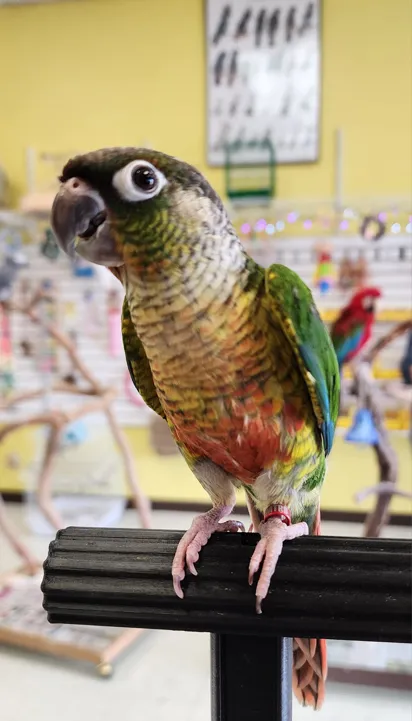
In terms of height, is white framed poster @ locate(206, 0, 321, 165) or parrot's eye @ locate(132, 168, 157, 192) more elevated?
white framed poster @ locate(206, 0, 321, 165)

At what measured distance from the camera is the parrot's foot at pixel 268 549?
401mm

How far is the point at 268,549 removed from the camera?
452 mm

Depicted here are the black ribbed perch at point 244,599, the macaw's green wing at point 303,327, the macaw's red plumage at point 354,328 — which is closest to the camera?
the black ribbed perch at point 244,599

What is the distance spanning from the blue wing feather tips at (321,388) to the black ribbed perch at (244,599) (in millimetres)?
147

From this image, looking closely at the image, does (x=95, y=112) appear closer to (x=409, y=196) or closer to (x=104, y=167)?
(x=409, y=196)

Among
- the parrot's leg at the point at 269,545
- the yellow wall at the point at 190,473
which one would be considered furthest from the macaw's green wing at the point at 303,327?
the yellow wall at the point at 190,473

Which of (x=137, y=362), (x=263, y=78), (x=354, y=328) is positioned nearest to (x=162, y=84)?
(x=263, y=78)

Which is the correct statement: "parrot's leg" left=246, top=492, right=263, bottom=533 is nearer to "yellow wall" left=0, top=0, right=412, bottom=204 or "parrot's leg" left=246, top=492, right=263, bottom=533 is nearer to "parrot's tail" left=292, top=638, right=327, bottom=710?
"parrot's tail" left=292, top=638, right=327, bottom=710

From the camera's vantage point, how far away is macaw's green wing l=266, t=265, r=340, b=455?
51cm

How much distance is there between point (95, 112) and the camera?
2279mm

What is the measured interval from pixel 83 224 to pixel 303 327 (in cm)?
21

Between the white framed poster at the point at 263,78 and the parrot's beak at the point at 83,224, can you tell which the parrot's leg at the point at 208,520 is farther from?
the white framed poster at the point at 263,78

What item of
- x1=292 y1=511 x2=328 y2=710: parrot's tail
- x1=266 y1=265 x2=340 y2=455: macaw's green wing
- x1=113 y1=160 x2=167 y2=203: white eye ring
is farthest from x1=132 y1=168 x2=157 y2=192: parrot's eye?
x1=292 y1=511 x2=328 y2=710: parrot's tail

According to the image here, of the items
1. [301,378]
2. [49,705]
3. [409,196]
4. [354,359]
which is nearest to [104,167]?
[301,378]
